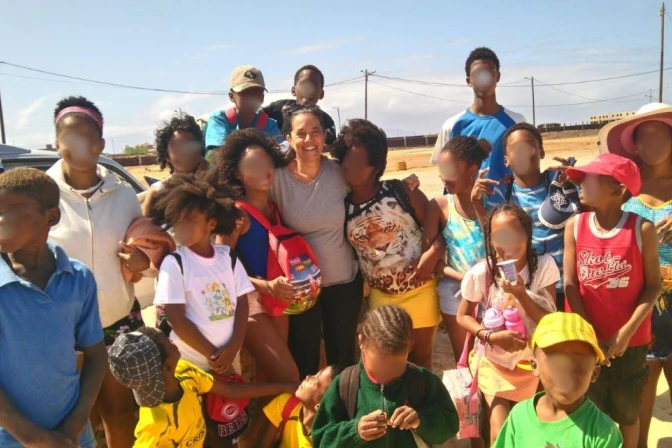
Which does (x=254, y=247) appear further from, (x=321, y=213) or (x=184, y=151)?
(x=184, y=151)

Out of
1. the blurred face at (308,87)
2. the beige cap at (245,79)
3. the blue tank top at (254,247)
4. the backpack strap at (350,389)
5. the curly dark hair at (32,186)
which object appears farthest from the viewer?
the blurred face at (308,87)

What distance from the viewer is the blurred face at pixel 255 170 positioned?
348 centimetres

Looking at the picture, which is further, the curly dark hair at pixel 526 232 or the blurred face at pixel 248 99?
the blurred face at pixel 248 99

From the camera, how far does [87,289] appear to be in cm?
241

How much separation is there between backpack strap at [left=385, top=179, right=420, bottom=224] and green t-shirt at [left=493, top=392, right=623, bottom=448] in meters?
1.65

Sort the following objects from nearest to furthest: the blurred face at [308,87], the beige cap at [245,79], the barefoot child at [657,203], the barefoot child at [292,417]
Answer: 1. the barefoot child at [292,417]
2. the barefoot child at [657,203]
3. the beige cap at [245,79]
4. the blurred face at [308,87]

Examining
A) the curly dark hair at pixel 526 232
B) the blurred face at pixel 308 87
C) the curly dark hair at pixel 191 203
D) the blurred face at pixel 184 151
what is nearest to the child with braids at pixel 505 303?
the curly dark hair at pixel 526 232

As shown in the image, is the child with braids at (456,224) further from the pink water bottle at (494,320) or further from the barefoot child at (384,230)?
the pink water bottle at (494,320)

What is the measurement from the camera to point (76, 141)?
9.82 ft

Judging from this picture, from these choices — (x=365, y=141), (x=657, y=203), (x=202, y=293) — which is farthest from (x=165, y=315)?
(x=657, y=203)

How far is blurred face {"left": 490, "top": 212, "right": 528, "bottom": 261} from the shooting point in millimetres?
2982

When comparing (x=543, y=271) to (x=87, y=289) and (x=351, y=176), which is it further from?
(x=87, y=289)

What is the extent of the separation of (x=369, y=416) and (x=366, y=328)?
→ 38 centimetres

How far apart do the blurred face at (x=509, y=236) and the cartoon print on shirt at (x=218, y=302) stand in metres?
1.54
